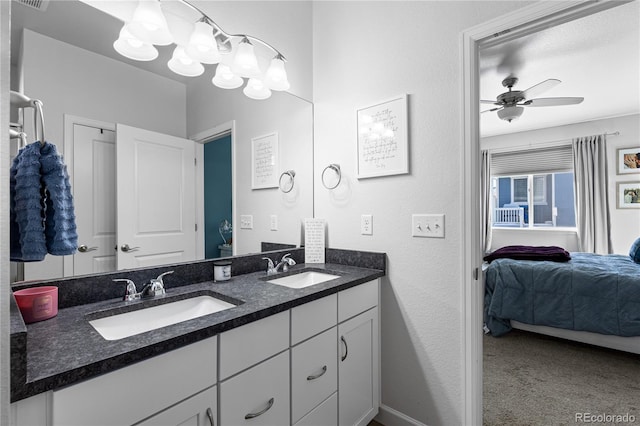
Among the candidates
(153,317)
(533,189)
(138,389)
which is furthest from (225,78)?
(533,189)

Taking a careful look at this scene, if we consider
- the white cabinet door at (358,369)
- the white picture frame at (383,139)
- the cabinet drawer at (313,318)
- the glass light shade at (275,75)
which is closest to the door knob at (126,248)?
the cabinet drawer at (313,318)

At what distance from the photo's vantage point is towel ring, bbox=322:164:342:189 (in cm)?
199

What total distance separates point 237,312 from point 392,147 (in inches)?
47.3

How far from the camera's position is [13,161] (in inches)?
36.1

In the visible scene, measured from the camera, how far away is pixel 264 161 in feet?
6.34

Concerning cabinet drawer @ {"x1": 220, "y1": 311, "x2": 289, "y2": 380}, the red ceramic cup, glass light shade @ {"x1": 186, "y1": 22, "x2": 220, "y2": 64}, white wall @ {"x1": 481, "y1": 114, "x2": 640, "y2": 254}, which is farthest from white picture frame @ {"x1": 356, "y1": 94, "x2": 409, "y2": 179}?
white wall @ {"x1": 481, "y1": 114, "x2": 640, "y2": 254}

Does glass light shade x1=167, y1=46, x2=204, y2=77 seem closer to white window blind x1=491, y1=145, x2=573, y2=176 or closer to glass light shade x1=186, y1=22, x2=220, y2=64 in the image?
glass light shade x1=186, y1=22, x2=220, y2=64

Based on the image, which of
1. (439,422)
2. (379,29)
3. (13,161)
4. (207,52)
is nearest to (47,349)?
(13,161)

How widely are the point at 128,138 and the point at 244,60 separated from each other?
694mm

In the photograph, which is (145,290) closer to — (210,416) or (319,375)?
(210,416)

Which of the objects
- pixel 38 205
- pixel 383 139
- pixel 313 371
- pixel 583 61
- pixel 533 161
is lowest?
pixel 313 371

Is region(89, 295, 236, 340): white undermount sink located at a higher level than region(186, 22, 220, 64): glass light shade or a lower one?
lower

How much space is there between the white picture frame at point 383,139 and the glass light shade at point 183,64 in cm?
93

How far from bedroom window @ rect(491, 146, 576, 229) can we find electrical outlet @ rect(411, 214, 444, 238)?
4.82 metres
